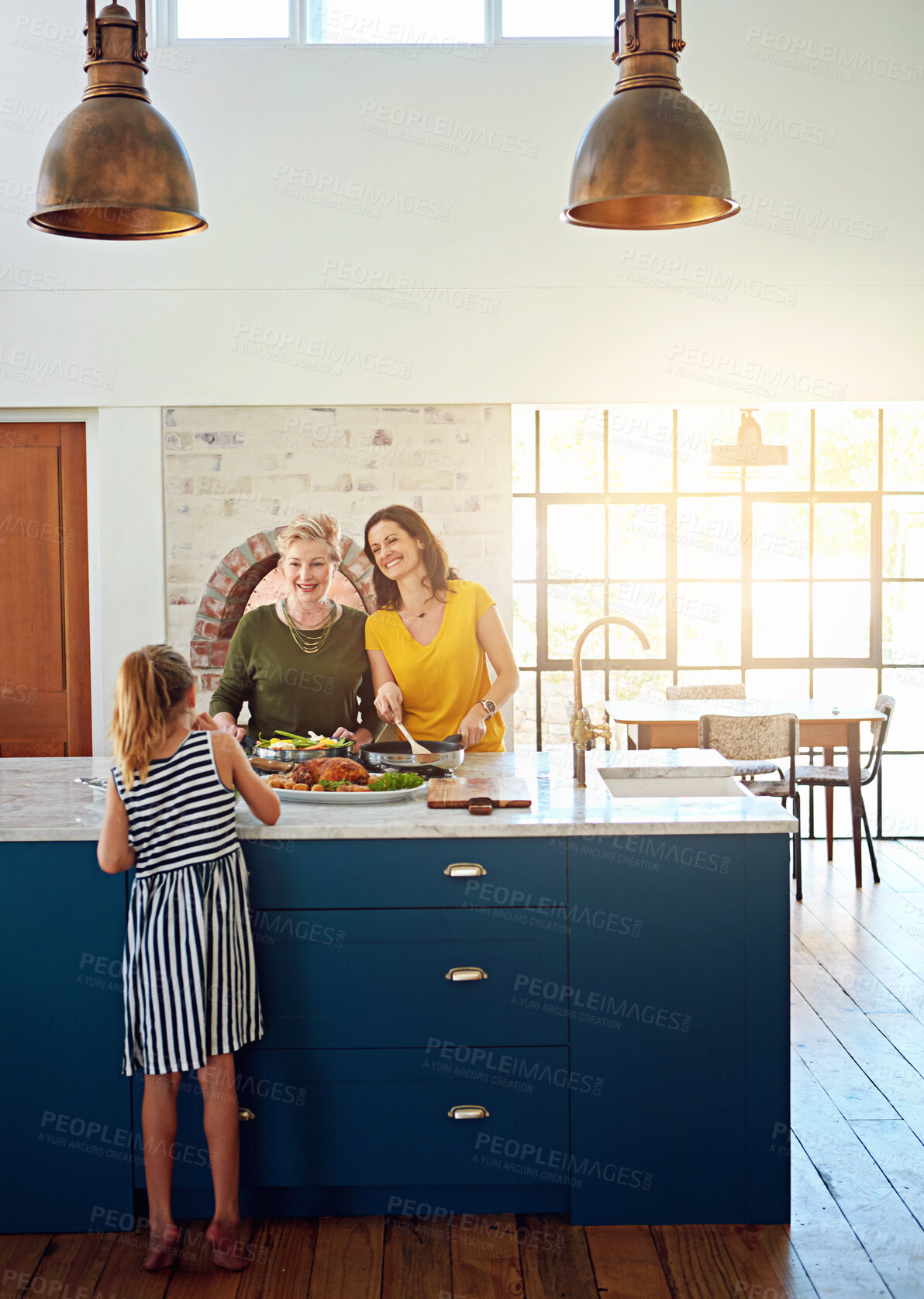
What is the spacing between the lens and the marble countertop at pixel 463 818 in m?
2.49

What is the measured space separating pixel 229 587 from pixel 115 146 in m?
2.85

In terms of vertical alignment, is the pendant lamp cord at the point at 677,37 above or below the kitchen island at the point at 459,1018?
above

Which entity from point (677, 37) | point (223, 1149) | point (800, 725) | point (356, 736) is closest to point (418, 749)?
point (356, 736)

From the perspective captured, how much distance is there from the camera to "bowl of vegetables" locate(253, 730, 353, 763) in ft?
10.4

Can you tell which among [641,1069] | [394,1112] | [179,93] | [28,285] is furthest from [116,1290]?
[179,93]

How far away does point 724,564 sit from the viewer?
7102 mm

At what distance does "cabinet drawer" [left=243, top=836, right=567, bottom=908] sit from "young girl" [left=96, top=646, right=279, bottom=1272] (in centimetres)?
10

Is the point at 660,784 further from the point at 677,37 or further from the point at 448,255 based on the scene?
the point at 448,255

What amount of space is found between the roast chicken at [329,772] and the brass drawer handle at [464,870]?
42 cm

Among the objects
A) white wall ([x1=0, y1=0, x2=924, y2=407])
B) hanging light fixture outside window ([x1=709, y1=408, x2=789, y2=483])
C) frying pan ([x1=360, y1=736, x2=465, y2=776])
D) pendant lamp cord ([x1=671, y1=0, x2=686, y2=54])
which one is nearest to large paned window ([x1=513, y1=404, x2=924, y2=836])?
hanging light fixture outside window ([x1=709, y1=408, x2=789, y2=483])

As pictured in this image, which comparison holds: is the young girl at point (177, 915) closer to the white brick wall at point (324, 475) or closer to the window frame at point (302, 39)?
the white brick wall at point (324, 475)

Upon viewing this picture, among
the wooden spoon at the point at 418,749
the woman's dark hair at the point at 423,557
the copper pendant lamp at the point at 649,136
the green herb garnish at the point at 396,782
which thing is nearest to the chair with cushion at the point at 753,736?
the woman's dark hair at the point at 423,557

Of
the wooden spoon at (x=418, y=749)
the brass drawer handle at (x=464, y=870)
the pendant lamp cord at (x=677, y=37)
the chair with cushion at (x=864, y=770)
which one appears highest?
the pendant lamp cord at (x=677, y=37)

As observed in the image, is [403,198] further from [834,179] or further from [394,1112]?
[394,1112]
